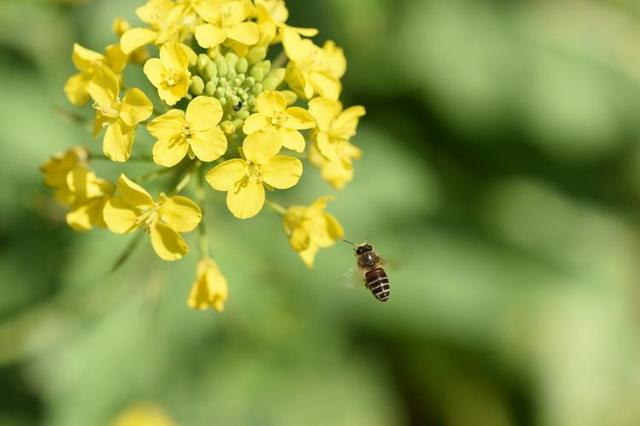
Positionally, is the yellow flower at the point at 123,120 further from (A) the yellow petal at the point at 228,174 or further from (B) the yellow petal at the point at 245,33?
(B) the yellow petal at the point at 245,33

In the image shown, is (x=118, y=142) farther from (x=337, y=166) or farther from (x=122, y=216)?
(x=337, y=166)

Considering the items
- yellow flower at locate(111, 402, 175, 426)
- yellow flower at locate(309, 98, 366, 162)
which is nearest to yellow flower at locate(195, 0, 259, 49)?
yellow flower at locate(309, 98, 366, 162)

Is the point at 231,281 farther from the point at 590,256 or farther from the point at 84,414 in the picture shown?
the point at 590,256

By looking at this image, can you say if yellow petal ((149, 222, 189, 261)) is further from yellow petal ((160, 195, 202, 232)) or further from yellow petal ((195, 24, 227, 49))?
yellow petal ((195, 24, 227, 49))

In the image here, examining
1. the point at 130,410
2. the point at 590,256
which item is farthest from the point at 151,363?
the point at 590,256

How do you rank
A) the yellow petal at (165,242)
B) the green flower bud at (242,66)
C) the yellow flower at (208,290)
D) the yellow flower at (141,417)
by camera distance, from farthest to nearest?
the yellow flower at (141,417)
the yellow flower at (208,290)
the green flower bud at (242,66)
the yellow petal at (165,242)

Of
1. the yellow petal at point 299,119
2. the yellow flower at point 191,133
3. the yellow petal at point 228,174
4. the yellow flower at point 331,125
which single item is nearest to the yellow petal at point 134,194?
the yellow flower at point 191,133
